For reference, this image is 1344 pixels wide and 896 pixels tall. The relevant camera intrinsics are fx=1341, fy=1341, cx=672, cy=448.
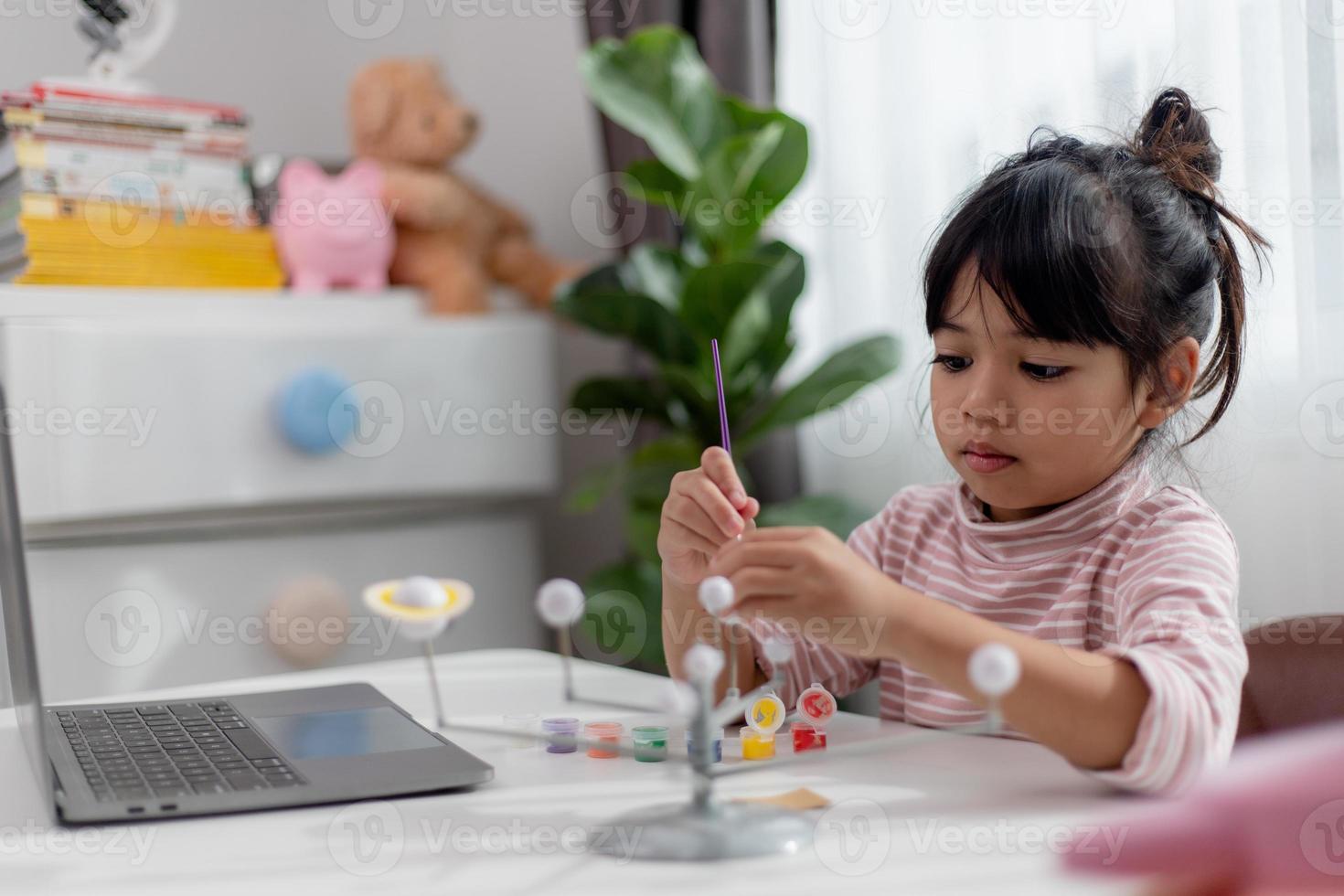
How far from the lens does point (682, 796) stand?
78 centimetres

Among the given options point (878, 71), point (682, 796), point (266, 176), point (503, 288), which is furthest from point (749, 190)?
point (682, 796)

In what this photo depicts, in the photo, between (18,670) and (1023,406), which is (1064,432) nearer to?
(1023,406)

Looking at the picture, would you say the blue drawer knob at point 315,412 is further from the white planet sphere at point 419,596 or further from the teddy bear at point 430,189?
the white planet sphere at point 419,596

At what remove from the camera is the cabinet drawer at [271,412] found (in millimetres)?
1771

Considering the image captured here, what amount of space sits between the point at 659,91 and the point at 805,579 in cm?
121

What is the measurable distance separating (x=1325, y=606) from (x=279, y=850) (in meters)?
1.08

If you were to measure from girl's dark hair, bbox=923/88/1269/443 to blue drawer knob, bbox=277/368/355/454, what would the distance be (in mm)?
1150

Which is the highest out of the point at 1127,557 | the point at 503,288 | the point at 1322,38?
the point at 1322,38

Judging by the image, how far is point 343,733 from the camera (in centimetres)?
94

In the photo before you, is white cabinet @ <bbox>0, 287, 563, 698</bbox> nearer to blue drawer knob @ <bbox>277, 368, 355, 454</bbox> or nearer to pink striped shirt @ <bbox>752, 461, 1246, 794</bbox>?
blue drawer knob @ <bbox>277, 368, 355, 454</bbox>

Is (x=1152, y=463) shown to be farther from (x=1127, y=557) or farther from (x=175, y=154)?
(x=175, y=154)

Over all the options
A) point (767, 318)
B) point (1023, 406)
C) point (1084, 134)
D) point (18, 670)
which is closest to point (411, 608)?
point (18, 670)

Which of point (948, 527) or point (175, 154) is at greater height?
point (175, 154)

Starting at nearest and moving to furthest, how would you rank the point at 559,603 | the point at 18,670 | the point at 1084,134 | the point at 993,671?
the point at 993,671 → the point at 559,603 → the point at 18,670 → the point at 1084,134
